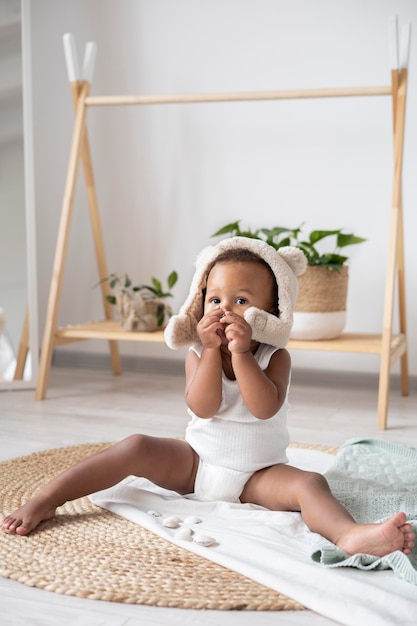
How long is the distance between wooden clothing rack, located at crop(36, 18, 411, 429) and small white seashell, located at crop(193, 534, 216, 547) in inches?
37.5

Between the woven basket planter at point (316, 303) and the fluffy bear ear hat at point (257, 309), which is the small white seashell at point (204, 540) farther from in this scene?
the woven basket planter at point (316, 303)

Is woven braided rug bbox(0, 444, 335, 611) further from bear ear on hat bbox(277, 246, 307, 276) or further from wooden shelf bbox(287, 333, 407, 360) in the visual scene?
wooden shelf bbox(287, 333, 407, 360)

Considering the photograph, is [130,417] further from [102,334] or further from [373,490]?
[373,490]

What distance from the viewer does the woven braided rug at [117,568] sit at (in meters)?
0.97

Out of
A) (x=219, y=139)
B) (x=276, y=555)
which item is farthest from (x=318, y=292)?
(x=276, y=555)

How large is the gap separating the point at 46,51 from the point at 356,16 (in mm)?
1085

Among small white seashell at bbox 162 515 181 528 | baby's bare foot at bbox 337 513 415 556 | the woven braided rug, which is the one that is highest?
baby's bare foot at bbox 337 513 415 556

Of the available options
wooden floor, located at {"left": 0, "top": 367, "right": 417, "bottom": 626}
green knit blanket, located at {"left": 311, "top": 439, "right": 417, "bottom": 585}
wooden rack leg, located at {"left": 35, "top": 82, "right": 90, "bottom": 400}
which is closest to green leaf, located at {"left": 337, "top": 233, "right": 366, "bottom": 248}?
wooden floor, located at {"left": 0, "top": 367, "right": 417, "bottom": 626}

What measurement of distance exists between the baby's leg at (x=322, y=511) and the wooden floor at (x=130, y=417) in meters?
0.14

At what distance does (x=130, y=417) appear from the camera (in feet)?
6.84

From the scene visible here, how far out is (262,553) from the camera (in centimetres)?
108

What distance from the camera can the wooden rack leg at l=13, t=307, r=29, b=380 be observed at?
2387 mm

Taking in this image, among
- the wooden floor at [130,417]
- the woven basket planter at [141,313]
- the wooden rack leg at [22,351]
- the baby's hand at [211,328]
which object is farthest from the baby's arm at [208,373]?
the wooden rack leg at [22,351]

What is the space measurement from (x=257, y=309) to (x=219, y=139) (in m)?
1.50
